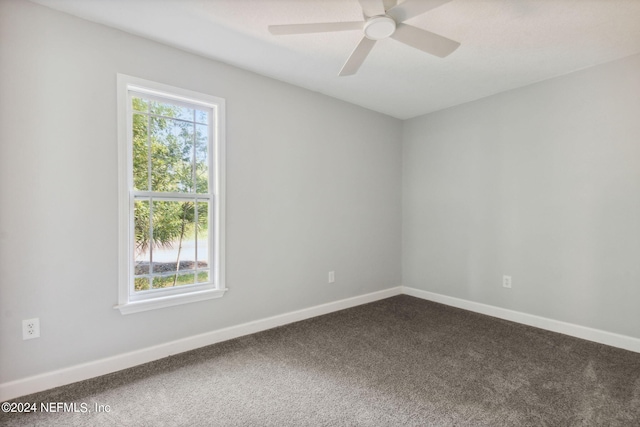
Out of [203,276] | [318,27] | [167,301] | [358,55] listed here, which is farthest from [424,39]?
[167,301]

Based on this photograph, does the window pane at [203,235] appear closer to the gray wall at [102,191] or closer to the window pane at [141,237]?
the gray wall at [102,191]

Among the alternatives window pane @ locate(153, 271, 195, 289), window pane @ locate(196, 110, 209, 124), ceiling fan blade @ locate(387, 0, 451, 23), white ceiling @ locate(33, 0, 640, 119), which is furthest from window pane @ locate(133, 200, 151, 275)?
ceiling fan blade @ locate(387, 0, 451, 23)

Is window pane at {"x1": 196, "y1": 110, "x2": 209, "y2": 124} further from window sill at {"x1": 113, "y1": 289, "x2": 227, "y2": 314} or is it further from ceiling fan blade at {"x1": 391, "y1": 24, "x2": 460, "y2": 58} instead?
ceiling fan blade at {"x1": 391, "y1": 24, "x2": 460, "y2": 58}

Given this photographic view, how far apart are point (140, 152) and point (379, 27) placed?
6.29ft

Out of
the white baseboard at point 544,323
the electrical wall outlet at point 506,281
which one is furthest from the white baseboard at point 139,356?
the electrical wall outlet at point 506,281

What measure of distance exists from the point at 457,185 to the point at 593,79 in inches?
59.8

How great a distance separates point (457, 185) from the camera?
379 cm

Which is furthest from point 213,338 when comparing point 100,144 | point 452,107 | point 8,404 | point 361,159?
point 452,107

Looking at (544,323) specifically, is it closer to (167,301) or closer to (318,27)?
(318,27)

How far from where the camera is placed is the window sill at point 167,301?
2.27m

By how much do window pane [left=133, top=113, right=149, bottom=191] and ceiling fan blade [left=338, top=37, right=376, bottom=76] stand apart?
5.14 feet

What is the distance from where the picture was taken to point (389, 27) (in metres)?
1.72

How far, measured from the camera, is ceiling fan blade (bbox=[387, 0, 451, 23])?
58.8 inches

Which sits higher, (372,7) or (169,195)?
(372,7)
